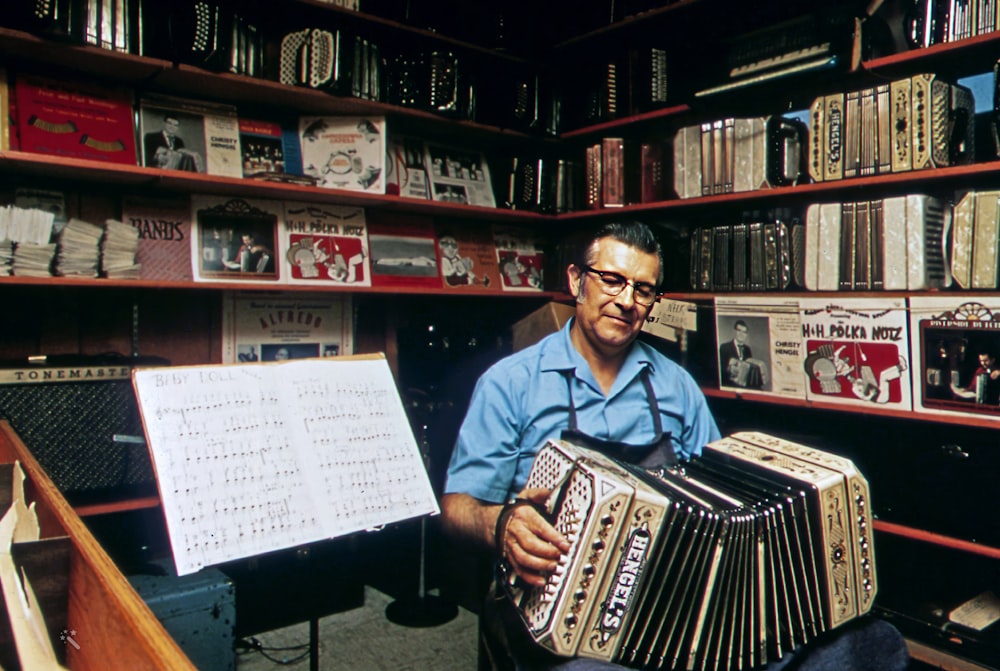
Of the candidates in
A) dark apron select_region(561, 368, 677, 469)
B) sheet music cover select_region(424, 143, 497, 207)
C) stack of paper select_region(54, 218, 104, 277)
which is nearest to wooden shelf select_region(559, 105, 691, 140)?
sheet music cover select_region(424, 143, 497, 207)

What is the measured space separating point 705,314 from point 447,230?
115 cm

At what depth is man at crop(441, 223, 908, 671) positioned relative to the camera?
163cm

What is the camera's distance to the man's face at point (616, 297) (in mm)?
1759

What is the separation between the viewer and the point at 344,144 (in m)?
2.67

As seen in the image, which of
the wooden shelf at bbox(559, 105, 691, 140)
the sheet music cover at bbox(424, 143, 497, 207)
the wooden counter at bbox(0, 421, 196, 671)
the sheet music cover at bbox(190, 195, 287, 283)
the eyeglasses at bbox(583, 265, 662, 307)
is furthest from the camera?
the sheet music cover at bbox(424, 143, 497, 207)

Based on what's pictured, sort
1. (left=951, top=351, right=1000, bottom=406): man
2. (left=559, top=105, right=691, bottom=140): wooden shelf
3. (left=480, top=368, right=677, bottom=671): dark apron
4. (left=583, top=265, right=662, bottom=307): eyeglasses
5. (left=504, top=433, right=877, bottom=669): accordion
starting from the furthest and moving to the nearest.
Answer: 1. (left=559, top=105, right=691, bottom=140): wooden shelf
2. (left=951, top=351, right=1000, bottom=406): man
3. (left=583, top=265, right=662, bottom=307): eyeglasses
4. (left=480, top=368, right=677, bottom=671): dark apron
5. (left=504, top=433, right=877, bottom=669): accordion

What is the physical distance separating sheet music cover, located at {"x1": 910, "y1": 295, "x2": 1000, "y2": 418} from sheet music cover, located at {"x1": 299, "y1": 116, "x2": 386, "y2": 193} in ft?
6.15

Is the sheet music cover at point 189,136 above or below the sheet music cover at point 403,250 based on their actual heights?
above

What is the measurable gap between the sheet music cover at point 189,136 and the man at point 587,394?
1373 millimetres

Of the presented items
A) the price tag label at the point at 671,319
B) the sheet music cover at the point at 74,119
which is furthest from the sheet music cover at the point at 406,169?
the price tag label at the point at 671,319

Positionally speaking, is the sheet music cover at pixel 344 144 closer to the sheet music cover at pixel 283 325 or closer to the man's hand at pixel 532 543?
the sheet music cover at pixel 283 325

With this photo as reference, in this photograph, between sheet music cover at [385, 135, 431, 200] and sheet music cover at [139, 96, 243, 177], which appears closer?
sheet music cover at [139, 96, 243, 177]

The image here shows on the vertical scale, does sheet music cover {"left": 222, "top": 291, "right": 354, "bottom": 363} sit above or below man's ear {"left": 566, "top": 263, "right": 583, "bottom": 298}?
below

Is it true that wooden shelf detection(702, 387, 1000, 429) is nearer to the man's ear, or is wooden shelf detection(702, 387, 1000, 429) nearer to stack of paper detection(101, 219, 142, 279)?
the man's ear
